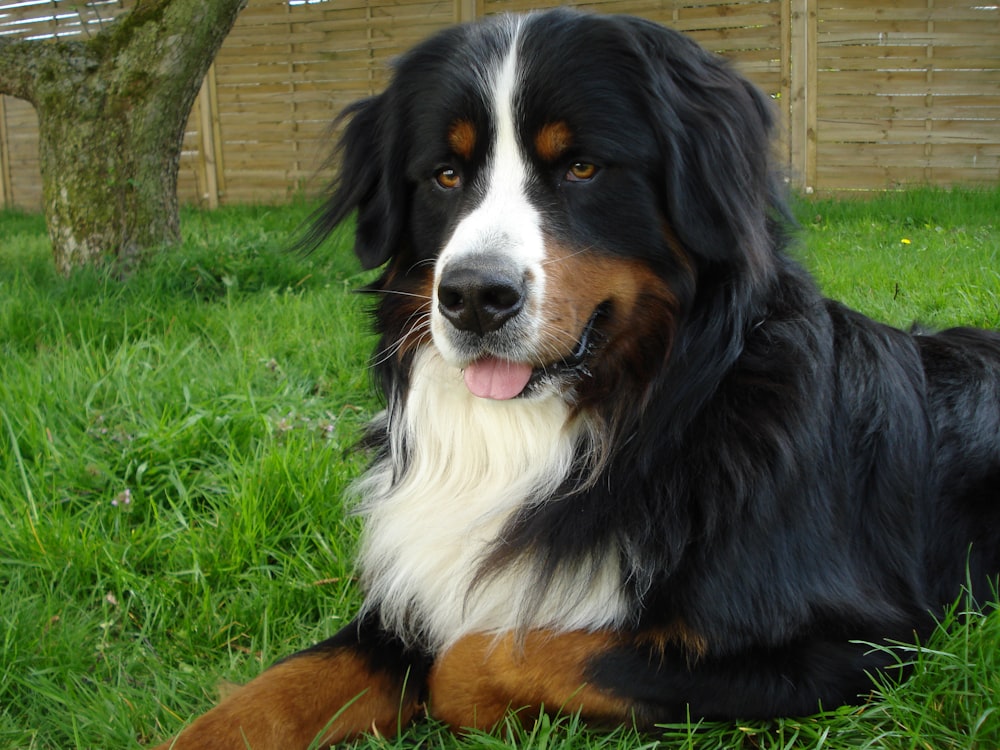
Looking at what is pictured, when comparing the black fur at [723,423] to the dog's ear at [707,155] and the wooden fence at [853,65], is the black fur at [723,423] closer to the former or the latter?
the dog's ear at [707,155]

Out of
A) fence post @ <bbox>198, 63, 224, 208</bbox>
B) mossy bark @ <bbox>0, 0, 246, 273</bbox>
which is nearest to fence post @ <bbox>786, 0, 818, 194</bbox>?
mossy bark @ <bbox>0, 0, 246, 273</bbox>

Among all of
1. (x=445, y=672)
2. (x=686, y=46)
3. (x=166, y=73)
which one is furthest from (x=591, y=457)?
(x=166, y=73)

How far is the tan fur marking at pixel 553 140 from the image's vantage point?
2.03 metres

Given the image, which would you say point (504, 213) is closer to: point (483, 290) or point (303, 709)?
point (483, 290)

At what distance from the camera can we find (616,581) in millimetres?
1940

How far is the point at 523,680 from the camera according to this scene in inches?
73.4

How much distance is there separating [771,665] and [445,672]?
654 mm

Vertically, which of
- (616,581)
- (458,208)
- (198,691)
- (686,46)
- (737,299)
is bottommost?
(198,691)

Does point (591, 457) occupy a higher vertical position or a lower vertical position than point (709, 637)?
higher

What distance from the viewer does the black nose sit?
1.88m

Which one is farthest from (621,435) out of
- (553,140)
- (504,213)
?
(553,140)

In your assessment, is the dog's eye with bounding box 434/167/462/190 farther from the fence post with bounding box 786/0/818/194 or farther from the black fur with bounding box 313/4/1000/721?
the fence post with bounding box 786/0/818/194

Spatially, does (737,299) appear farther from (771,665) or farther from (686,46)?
(771,665)

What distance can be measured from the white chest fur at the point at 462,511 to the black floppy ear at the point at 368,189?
342 millimetres
